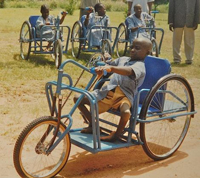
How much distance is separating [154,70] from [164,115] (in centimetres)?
63

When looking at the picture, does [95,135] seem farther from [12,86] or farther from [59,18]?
[59,18]

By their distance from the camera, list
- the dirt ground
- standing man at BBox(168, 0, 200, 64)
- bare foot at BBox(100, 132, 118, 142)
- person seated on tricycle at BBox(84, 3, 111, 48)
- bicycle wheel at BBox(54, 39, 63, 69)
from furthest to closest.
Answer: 1. standing man at BBox(168, 0, 200, 64)
2. person seated on tricycle at BBox(84, 3, 111, 48)
3. bicycle wheel at BBox(54, 39, 63, 69)
4. bare foot at BBox(100, 132, 118, 142)
5. the dirt ground

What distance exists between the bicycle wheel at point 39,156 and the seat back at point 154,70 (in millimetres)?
1190

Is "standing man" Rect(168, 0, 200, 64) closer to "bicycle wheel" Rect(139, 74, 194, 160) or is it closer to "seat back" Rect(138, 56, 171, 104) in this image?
"bicycle wheel" Rect(139, 74, 194, 160)

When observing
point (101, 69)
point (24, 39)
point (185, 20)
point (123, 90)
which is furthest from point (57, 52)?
point (101, 69)

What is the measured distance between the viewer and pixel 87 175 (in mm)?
4418

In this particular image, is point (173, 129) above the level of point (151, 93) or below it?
below

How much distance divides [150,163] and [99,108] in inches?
31.0

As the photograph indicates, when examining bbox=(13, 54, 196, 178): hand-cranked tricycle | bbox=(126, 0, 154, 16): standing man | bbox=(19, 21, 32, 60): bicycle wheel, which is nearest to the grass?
bbox=(19, 21, 32, 60): bicycle wheel

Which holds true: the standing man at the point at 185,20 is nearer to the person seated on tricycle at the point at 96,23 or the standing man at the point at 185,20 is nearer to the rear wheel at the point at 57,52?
the person seated on tricycle at the point at 96,23

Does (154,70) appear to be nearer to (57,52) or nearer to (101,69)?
(101,69)

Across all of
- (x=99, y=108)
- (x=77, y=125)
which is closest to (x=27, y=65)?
(x=77, y=125)

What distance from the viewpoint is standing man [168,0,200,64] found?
11008mm

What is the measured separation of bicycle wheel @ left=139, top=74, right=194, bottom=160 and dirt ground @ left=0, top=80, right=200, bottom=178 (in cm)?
14
